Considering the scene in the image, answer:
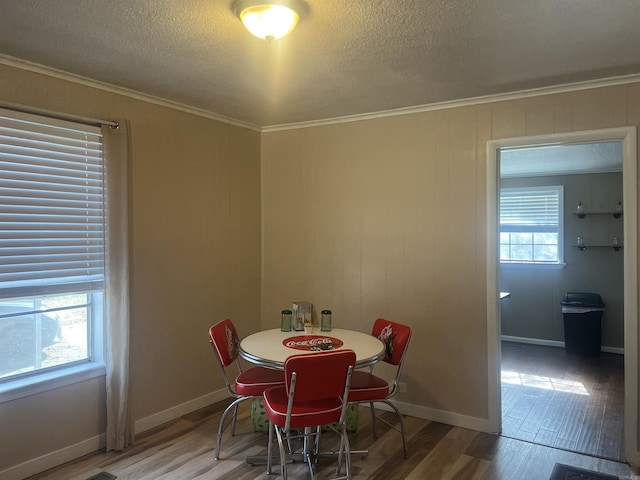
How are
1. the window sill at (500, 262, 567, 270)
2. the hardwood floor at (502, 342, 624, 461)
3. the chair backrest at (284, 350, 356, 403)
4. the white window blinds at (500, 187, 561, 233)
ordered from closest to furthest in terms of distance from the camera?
the chair backrest at (284, 350, 356, 403) < the hardwood floor at (502, 342, 624, 461) < the window sill at (500, 262, 567, 270) < the white window blinds at (500, 187, 561, 233)

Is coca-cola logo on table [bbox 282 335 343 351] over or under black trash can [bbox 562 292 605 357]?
over

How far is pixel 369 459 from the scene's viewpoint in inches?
115

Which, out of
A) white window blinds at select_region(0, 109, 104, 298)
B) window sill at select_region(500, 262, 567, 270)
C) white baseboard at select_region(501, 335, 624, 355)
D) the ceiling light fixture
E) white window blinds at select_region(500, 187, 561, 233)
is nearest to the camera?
the ceiling light fixture

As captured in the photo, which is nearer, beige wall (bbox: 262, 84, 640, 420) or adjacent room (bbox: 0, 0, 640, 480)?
adjacent room (bbox: 0, 0, 640, 480)

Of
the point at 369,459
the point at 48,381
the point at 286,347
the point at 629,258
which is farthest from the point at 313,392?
the point at 629,258

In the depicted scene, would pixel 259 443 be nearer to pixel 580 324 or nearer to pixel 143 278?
pixel 143 278

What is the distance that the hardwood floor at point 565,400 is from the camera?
10.6ft

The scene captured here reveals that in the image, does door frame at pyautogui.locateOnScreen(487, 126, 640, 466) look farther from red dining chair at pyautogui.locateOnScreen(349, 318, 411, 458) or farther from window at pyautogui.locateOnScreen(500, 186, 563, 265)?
window at pyautogui.locateOnScreen(500, 186, 563, 265)

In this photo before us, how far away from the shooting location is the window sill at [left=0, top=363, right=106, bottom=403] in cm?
263

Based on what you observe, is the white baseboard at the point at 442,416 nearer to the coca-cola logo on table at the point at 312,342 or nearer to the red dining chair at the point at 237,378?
the coca-cola logo on table at the point at 312,342

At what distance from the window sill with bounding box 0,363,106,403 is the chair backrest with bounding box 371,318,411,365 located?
192 centimetres

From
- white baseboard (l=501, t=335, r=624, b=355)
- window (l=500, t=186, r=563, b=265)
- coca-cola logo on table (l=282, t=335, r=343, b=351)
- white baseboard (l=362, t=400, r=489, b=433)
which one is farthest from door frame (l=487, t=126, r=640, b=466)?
window (l=500, t=186, r=563, b=265)

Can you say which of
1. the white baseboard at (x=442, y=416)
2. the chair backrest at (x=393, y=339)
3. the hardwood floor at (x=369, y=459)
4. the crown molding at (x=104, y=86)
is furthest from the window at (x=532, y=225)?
the crown molding at (x=104, y=86)

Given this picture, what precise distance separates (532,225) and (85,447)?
5690mm
